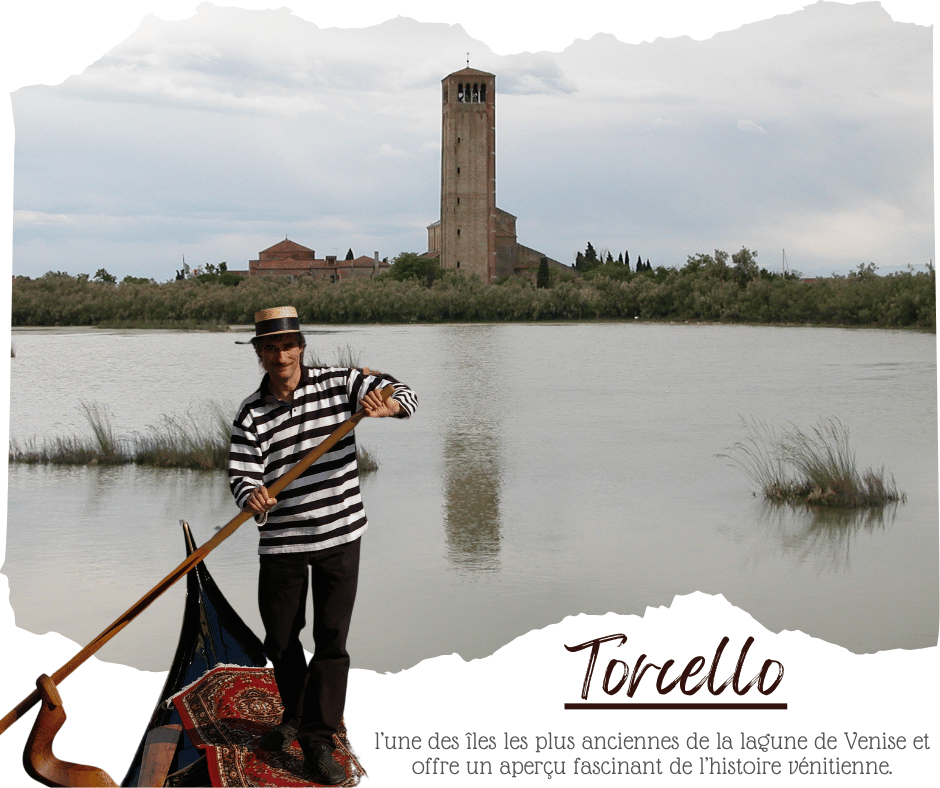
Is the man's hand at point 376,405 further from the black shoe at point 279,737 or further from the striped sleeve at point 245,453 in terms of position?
the black shoe at point 279,737

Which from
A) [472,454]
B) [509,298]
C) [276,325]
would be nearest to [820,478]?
[472,454]

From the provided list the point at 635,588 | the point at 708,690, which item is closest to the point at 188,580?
the point at 708,690

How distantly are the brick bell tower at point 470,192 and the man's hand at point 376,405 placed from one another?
91.1 ft

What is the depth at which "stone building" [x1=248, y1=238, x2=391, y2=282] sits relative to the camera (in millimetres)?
25578

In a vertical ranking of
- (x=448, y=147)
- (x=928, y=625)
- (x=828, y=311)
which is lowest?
(x=928, y=625)

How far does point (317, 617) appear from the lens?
→ 8.38 ft

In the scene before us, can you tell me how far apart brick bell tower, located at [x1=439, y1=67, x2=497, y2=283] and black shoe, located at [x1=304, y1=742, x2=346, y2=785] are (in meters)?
27.8

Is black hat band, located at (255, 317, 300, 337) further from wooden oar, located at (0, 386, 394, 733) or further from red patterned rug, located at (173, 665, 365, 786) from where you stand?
red patterned rug, located at (173, 665, 365, 786)

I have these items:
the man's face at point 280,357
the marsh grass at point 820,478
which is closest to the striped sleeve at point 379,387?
the man's face at point 280,357

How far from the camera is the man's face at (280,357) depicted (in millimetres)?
2547

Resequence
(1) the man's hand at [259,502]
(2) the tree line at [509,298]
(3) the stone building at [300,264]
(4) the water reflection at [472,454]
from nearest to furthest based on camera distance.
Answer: (1) the man's hand at [259,502] → (4) the water reflection at [472,454] → (2) the tree line at [509,298] → (3) the stone building at [300,264]

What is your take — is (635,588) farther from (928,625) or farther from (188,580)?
(188,580)

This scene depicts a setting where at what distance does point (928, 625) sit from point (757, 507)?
218cm

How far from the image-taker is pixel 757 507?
23.3ft
